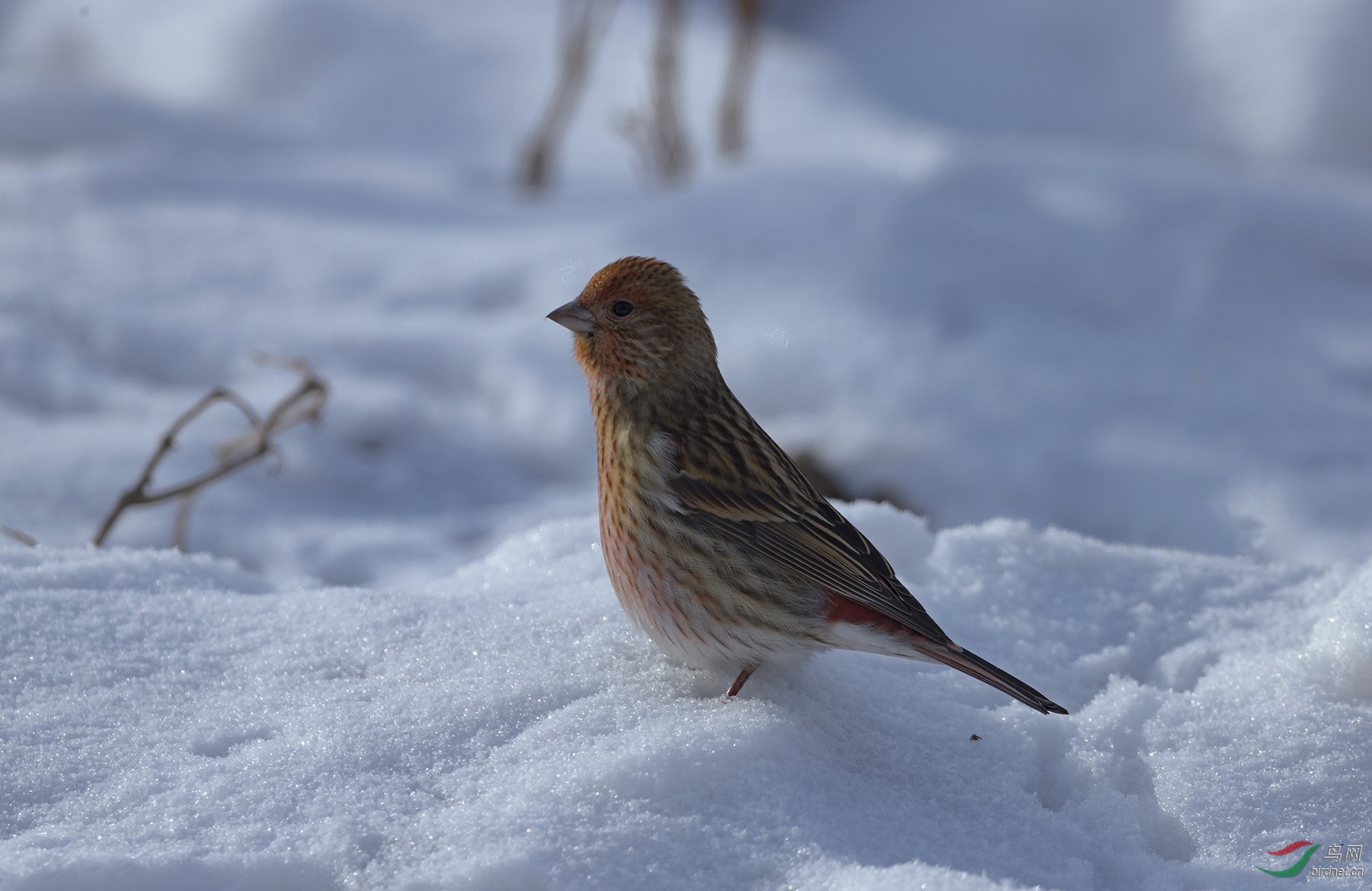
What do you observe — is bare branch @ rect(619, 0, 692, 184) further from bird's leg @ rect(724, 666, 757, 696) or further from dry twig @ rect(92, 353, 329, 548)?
bird's leg @ rect(724, 666, 757, 696)

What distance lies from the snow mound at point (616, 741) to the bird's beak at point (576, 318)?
669mm

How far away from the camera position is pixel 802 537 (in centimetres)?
262

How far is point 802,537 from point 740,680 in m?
0.35

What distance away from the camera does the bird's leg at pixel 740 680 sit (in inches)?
100.0

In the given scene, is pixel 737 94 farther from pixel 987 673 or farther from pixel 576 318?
pixel 987 673

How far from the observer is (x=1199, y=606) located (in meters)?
3.11

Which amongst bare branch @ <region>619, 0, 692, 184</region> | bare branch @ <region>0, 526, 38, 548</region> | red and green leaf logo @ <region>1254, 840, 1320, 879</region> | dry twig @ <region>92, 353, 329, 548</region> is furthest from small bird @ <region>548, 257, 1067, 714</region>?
bare branch @ <region>619, 0, 692, 184</region>

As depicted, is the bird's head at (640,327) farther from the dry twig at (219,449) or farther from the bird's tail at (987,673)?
the dry twig at (219,449)

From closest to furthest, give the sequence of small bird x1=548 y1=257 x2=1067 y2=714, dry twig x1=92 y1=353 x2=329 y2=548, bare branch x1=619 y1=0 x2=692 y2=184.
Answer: small bird x1=548 y1=257 x2=1067 y2=714
dry twig x1=92 y1=353 x2=329 y2=548
bare branch x1=619 y1=0 x2=692 y2=184

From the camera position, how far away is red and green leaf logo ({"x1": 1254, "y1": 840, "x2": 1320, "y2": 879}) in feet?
7.12

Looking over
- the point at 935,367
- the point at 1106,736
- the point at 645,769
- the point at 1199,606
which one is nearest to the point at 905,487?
the point at 935,367
